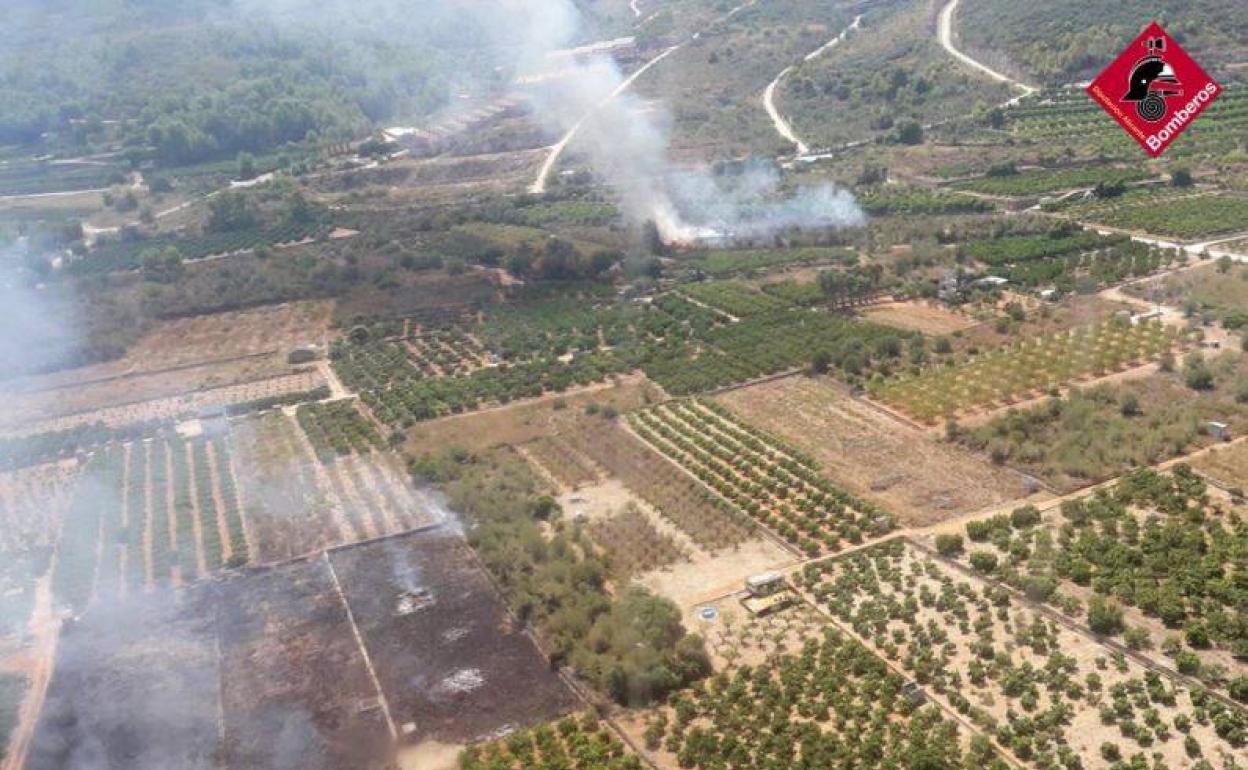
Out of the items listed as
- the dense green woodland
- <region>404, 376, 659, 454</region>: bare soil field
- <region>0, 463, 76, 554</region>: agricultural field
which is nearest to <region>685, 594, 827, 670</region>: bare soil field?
<region>404, 376, 659, 454</region>: bare soil field

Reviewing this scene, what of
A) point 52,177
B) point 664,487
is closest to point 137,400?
point 664,487

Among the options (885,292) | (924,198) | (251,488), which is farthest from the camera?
(924,198)

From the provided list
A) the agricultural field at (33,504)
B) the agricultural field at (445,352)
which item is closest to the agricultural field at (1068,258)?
the agricultural field at (445,352)

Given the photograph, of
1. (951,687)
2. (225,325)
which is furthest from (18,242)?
(951,687)

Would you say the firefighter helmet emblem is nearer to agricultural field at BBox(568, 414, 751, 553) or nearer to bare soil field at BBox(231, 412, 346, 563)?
agricultural field at BBox(568, 414, 751, 553)

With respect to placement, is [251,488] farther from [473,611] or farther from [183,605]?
[473,611]

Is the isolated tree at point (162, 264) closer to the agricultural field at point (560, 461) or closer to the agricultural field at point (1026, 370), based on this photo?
the agricultural field at point (560, 461)
